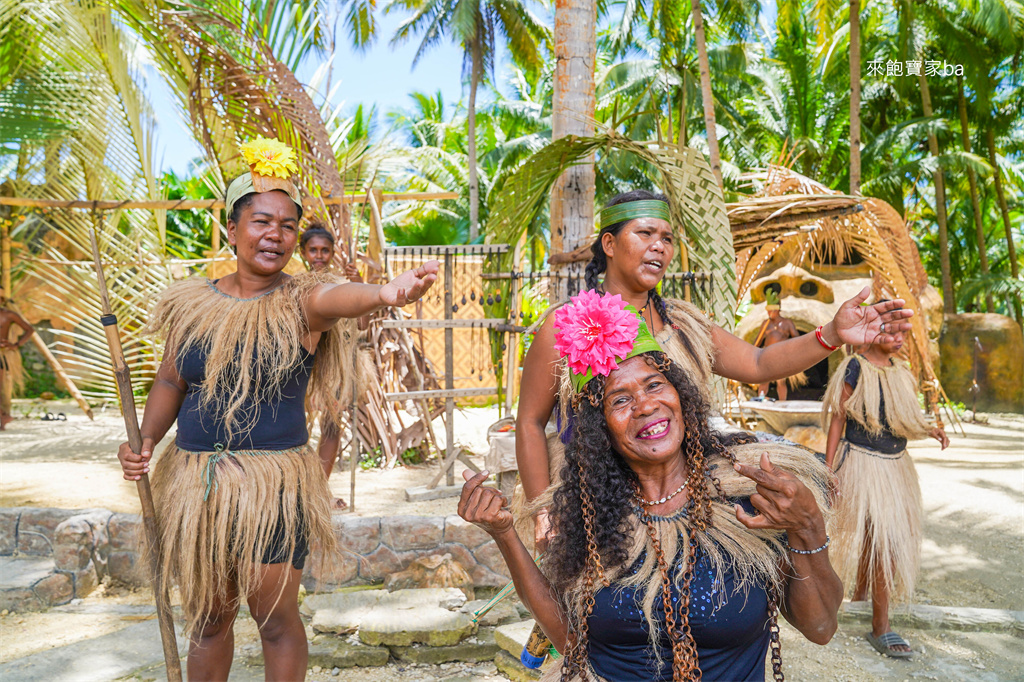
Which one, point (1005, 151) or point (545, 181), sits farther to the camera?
point (1005, 151)

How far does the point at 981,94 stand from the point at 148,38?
1727cm

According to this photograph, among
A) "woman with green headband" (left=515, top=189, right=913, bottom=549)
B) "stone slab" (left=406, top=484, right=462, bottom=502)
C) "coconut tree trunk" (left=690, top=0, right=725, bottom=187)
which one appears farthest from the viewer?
"coconut tree trunk" (left=690, top=0, right=725, bottom=187)

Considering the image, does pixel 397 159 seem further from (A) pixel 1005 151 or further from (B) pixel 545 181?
(A) pixel 1005 151

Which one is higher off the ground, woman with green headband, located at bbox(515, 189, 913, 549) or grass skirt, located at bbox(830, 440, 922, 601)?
woman with green headband, located at bbox(515, 189, 913, 549)

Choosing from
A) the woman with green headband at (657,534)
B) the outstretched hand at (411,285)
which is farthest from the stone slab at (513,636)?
the outstretched hand at (411,285)

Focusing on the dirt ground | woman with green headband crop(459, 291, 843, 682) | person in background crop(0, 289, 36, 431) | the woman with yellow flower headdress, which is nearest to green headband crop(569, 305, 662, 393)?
woman with green headband crop(459, 291, 843, 682)

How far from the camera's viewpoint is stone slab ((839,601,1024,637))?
3.77 m

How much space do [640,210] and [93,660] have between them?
3222 millimetres

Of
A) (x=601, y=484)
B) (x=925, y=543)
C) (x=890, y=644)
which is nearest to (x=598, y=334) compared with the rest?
(x=601, y=484)

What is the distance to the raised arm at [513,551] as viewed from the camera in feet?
5.00

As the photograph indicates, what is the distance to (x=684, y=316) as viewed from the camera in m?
2.38

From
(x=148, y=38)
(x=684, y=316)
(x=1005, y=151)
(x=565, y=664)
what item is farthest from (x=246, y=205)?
(x=1005, y=151)

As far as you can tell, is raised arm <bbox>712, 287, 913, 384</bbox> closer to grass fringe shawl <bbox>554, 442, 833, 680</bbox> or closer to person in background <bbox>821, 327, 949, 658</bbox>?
grass fringe shawl <bbox>554, 442, 833, 680</bbox>

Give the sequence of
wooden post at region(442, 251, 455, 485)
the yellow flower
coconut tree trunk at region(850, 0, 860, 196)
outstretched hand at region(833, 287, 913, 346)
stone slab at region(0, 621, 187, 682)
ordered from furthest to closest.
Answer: coconut tree trunk at region(850, 0, 860, 196), wooden post at region(442, 251, 455, 485), stone slab at region(0, 621, 187, 682), the yellow flower, outstretched hand at region(833, 287, 913, 346)
